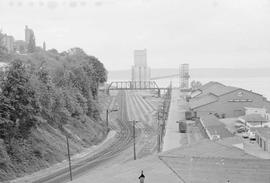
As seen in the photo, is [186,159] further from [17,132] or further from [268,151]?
[17,132]

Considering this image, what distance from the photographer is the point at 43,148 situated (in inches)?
1309

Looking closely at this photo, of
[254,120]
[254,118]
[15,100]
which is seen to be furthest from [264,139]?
[254,118]

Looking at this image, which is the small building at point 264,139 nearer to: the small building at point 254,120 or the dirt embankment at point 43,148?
the dirt embankment at point 43,148

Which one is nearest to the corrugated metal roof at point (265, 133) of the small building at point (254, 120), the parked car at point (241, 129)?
the parked car at point (241, 129)

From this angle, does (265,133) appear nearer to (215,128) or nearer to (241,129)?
(215,128)

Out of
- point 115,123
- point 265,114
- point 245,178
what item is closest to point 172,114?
point 115,123

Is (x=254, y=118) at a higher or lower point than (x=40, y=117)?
lower

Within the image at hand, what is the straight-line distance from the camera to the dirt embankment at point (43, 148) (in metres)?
28.4

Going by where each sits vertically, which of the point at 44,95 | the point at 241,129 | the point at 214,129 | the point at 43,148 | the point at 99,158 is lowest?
the point at 99,158

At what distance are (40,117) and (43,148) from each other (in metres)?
2.58

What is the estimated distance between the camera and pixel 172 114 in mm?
65875

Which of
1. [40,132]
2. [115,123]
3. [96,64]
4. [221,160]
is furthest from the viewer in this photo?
[96,64]

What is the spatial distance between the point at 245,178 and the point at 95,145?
26401 millimetres

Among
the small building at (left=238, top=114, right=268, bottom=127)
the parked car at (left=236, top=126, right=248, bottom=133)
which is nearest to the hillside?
the parked car at (left=236, top=126, right=248, bottom=133)
